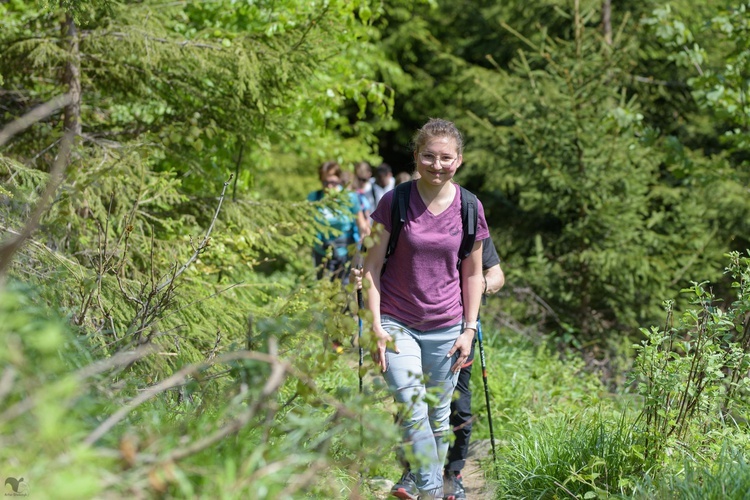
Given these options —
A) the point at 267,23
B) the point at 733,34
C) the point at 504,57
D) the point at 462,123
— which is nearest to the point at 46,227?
the point at 267,23

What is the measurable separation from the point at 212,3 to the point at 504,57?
9.63 m

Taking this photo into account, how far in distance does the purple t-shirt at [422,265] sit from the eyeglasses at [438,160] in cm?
22

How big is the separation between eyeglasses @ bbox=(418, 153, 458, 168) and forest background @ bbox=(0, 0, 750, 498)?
0.87 meters

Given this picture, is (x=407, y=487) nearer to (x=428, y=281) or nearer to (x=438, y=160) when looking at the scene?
(x=428, y=281)

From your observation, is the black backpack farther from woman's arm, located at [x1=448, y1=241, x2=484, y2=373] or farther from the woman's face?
the woman's face

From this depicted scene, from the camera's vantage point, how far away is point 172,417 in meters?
3.05

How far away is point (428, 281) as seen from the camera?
13.8 ft

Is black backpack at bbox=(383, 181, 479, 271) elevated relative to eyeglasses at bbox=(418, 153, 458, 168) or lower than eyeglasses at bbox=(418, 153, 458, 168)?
lower

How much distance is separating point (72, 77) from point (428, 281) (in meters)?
3.14

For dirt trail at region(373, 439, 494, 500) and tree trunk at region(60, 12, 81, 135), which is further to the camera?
tree trunk at region(60, 12, 81, 135)

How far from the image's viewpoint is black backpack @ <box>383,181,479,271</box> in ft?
13.8

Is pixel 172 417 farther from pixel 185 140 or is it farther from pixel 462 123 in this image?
pixel 462 123

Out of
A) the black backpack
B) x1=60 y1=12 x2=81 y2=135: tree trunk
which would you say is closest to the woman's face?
the black backpack

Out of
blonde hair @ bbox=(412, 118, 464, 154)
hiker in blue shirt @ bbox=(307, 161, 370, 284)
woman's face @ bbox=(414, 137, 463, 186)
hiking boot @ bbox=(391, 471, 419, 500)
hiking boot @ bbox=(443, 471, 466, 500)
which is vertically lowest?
hiking boot @ bbox=(443, 471, 466, 500)
